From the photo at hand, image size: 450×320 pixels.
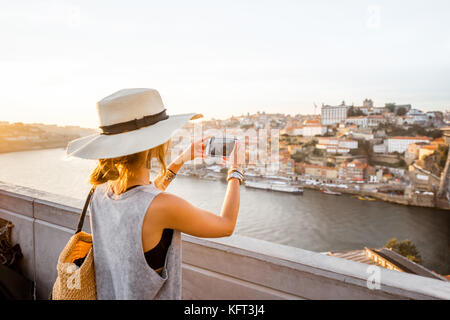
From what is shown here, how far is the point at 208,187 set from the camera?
13.7 m

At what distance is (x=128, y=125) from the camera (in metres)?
0.57

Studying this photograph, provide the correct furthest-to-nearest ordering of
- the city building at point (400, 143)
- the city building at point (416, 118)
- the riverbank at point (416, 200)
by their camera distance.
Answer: the city building at point (416, 118) → the city building at point (400, 143) → the riverbank at point (416, 200)

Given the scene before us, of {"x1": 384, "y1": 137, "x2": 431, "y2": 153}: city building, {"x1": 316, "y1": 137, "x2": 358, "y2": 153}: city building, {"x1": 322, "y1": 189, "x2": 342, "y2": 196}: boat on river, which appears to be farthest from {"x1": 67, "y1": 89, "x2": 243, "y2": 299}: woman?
{"x1": 384, "y1": 137, "x2": 431, "y2": 153}: city building

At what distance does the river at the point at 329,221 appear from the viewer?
16.1 m

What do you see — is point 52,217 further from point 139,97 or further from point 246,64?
point 246,64

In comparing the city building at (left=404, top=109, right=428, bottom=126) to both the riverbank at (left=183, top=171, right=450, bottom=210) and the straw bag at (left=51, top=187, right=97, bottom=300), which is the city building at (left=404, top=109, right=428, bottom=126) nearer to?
the riverbank at (left=183, top=171, right=450, bottom=210)

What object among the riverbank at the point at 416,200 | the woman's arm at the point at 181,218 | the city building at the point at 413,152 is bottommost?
the riverbank at the point at 416,200

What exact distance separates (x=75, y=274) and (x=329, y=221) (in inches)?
855

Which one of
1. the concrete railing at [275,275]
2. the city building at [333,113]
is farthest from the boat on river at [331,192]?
the concrete railing at [275,275]

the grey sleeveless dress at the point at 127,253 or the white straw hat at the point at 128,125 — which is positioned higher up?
the white straw hat at the point at 128,125

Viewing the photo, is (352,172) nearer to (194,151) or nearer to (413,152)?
(413,152)

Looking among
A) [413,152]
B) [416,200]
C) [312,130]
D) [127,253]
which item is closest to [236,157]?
[127,253]

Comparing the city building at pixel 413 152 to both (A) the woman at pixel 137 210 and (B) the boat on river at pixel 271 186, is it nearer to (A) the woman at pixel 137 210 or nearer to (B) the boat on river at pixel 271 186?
(B) the boat on river at pixel 271 186
